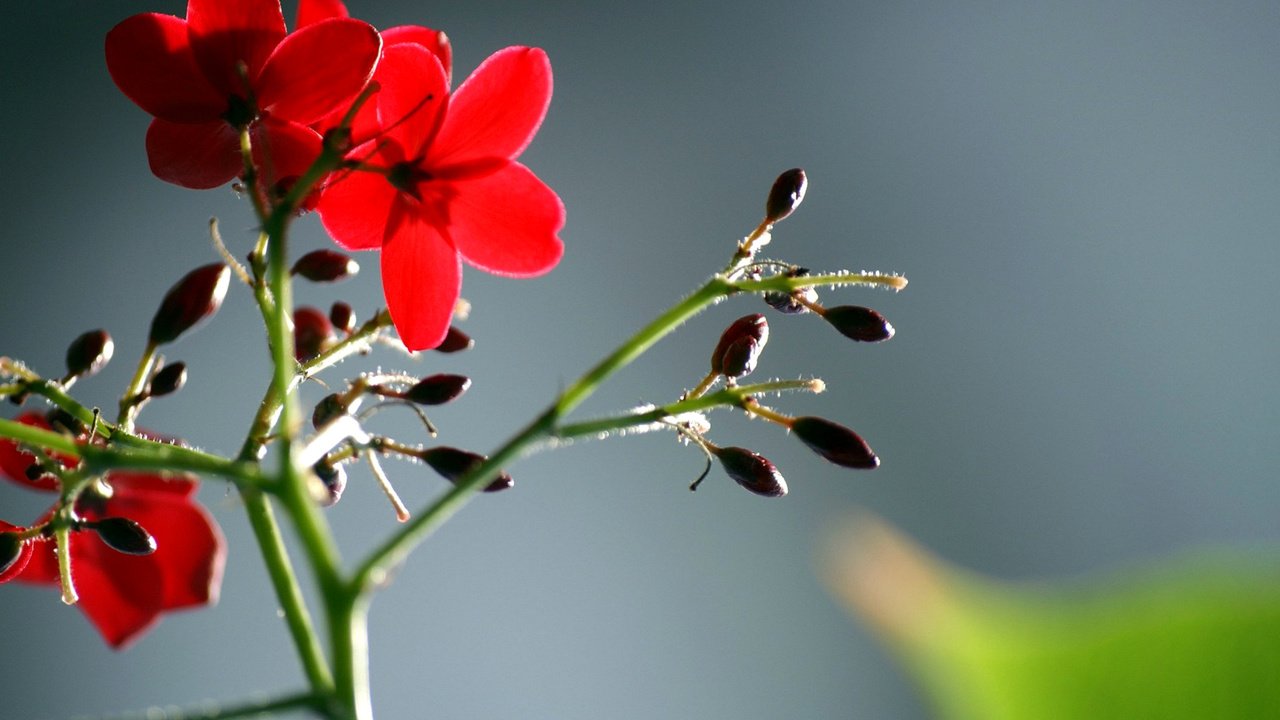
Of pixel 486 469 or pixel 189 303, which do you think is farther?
pixel 189 303

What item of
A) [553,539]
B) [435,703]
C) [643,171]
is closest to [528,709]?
[435,703]

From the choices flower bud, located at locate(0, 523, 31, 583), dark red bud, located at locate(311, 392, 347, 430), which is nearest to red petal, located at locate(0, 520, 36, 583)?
flower bud, located at locate(0, 523, 31, 583)

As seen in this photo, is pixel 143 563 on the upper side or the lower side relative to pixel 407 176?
lower

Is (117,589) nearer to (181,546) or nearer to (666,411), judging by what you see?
(181,546)

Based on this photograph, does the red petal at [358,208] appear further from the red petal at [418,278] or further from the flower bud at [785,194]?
the flower bud at [785,194]

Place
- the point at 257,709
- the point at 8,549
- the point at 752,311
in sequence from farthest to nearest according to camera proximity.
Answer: the point at 752,311 → the point at 8,549 → the point at 257,709

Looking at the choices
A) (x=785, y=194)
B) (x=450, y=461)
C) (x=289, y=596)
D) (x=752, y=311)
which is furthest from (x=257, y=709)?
(x=752, y=311)

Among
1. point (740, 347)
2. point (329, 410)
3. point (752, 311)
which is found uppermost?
point (752, 311)
